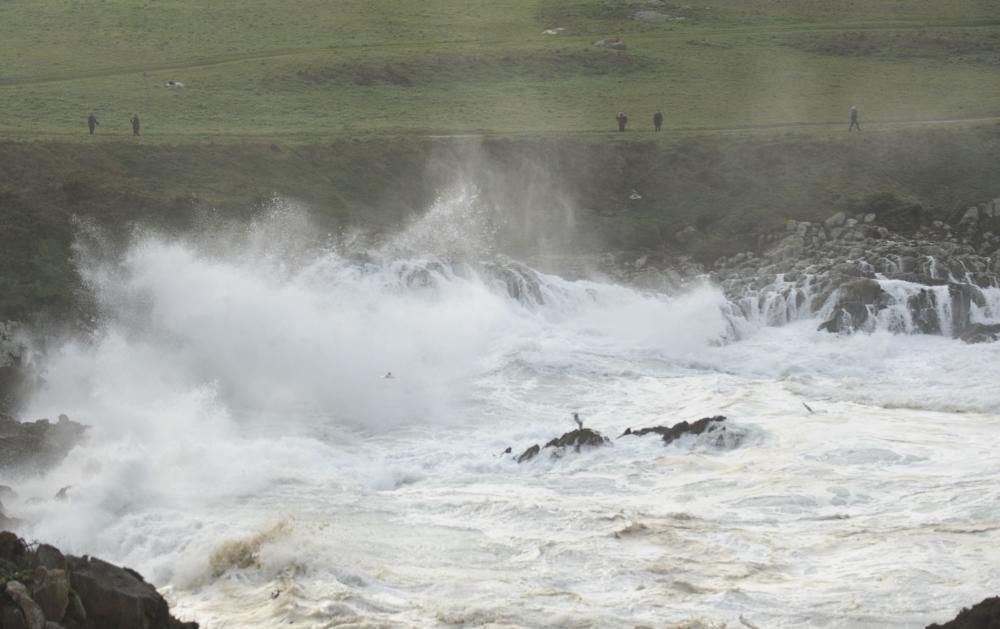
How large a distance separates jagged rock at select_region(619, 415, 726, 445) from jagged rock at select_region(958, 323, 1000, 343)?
11.1m

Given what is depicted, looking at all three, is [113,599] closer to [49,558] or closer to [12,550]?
[49,558]

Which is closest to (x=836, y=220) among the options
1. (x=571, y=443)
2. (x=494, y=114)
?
(x=494, y=114)

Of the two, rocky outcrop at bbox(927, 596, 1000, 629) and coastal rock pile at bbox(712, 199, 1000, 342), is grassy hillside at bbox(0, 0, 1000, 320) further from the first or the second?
rocky outcrop at bbox(927, 596, 1000, 629)

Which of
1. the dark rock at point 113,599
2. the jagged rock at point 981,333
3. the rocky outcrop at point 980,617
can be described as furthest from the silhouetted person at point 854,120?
the dark rock at point 113,599

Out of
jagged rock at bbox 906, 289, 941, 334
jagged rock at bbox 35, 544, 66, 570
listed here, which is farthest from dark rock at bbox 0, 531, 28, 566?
jagged rock at bbox 906, 289, 941, 334

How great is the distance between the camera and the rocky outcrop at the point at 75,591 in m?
16.0

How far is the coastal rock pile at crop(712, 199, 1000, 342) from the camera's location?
41.4 m

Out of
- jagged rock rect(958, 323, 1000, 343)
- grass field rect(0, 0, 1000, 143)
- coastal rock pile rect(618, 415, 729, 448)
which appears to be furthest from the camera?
grass field rect(0, 0, 1000, 143)

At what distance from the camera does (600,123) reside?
57094 mm

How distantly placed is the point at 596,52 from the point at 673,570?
159ft

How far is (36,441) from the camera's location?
29078mm

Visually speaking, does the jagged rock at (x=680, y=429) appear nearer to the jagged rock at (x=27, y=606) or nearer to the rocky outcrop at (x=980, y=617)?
the rocky outcrop at (x=980, y=617)

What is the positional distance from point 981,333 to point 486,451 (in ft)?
51.0

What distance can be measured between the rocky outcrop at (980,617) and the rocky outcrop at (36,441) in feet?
56.5
